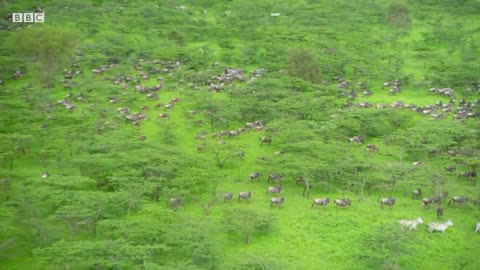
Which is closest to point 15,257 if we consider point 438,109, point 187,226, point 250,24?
point 187,226

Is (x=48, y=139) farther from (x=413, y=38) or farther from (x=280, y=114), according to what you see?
(x=413, y=38)

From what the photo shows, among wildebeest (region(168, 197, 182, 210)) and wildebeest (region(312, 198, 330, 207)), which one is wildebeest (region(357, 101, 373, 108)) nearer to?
wildebeest (region(312, 198, 330, 207))

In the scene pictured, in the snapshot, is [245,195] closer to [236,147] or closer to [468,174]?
[236,147]

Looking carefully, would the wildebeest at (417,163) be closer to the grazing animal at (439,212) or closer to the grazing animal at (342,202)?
the grazing animal at (439,212)

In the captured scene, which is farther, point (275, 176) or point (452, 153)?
point (452, 153)

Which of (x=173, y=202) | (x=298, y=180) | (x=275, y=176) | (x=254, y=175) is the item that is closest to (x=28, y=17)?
(x=254, y=175)

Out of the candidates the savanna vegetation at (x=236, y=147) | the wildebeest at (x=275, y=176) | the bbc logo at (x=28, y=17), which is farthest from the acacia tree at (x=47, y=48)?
the wildebeest at (x=275, y=176)

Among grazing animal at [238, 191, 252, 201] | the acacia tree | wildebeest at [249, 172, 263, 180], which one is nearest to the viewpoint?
grazing animal at [238, 191, 252, 201]

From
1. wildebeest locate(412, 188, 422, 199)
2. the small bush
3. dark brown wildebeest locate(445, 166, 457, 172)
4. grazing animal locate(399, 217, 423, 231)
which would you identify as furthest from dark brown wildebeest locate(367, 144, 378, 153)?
the small bush
